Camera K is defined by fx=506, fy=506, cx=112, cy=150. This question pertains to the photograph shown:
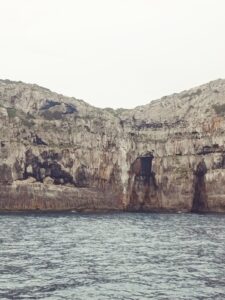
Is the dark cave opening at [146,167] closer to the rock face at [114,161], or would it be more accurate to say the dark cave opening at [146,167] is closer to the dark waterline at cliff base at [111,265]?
the rock face at [114,161]

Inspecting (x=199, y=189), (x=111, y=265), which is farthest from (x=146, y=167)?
(x=111, y=265)

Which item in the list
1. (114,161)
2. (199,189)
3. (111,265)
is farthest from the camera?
(114,161)

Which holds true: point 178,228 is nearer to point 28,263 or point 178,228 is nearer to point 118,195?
point 28,263

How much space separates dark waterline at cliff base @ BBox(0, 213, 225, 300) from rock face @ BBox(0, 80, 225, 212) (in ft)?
202

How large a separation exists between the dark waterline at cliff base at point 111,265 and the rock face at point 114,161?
202ft

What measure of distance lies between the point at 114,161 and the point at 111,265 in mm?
106203

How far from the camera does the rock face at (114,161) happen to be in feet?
490

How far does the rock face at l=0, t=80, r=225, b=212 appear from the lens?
490 feet

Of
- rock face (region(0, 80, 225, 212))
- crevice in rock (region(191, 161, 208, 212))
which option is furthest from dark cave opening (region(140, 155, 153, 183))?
crevice in rock (region(191, 161, 208, 212))

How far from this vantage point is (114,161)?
159875mm

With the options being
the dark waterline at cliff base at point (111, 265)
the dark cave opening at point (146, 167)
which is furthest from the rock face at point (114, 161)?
the dark waterline at cliff base at point (111, 265)

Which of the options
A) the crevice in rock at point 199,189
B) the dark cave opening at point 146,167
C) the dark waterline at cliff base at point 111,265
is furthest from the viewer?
the dark cave opening at point 146,167

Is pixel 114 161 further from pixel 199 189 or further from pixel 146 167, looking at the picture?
pixel 199 189

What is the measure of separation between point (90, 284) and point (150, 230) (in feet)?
163
